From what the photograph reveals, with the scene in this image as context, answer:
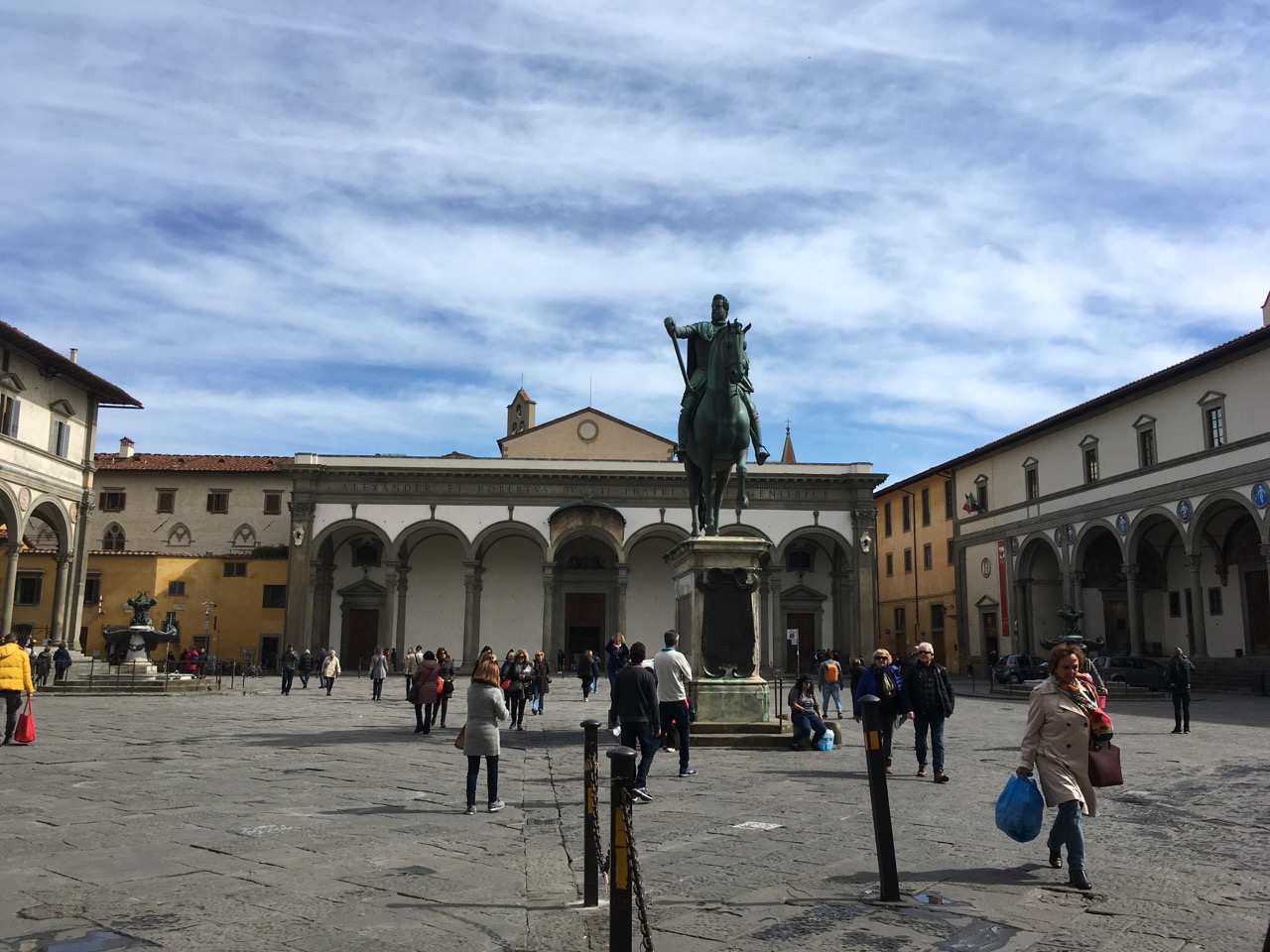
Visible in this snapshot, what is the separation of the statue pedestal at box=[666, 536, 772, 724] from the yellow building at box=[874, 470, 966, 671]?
108 feet

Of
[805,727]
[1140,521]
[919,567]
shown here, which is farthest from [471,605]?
[805,727]

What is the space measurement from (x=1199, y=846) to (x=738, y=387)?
6.78m

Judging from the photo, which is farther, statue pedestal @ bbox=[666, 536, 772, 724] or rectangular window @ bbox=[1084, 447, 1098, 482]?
rectangular window @ bbox=[1084, 447, 1098, 482]

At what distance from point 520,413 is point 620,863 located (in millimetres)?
65142

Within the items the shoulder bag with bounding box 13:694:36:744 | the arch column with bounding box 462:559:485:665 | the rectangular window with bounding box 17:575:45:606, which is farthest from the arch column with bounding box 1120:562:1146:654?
the rectangular window with bounding box 17:575:45:606

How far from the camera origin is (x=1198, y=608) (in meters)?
29.3

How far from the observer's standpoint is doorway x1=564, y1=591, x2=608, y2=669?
3966 centimetres

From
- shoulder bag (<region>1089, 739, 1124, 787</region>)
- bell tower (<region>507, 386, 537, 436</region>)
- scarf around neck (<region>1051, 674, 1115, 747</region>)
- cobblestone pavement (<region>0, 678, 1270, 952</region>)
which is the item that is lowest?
cobblestone pavement (<region>0, 678, 1270, 952</region>)

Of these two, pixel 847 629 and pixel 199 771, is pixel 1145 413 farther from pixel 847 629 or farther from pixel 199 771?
pixel 199 771

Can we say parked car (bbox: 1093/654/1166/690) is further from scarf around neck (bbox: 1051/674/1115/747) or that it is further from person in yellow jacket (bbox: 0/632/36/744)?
person in yellow jacket (bbox: 0/632/36/744)

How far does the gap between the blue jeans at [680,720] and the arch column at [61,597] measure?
28.4 metres

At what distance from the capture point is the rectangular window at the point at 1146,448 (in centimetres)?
3136

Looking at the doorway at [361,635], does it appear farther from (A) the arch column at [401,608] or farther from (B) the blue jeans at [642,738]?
(B) the blue jeans at [642,738]

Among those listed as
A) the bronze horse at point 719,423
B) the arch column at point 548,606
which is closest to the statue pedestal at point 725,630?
the bronze horse at point 719,423
